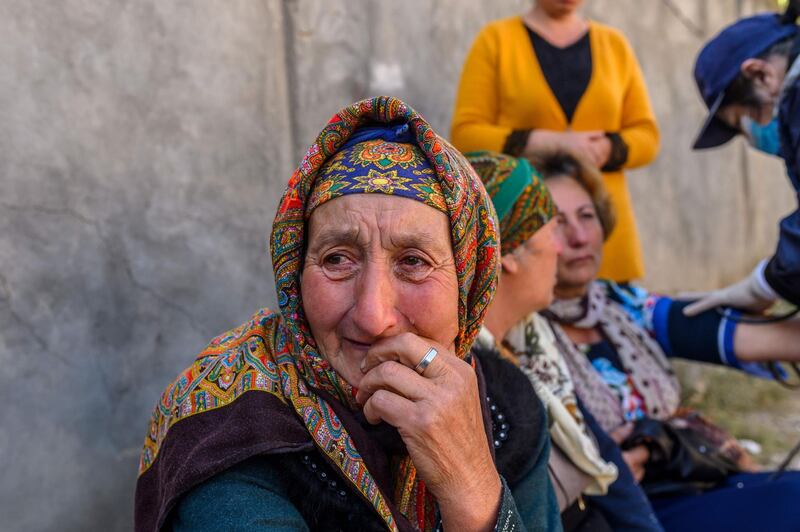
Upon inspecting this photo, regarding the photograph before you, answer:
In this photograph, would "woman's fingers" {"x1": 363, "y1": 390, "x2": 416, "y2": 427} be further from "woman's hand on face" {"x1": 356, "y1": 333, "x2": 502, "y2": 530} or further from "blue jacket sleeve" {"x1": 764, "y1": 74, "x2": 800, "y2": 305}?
"blue jacket sleeve" {"x1": 764, "y1": 74, "x2": 800, "y2": 305}

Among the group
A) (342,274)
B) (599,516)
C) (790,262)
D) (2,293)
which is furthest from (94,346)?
(790,262)

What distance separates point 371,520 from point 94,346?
3.97 feet

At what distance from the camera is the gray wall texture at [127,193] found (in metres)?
2.23

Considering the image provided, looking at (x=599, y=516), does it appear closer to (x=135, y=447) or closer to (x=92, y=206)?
(x=135, y=447)

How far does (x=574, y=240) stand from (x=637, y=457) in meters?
0.81

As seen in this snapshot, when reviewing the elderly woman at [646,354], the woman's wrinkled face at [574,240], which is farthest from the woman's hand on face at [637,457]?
the woman's wrinkled face at [574,240]

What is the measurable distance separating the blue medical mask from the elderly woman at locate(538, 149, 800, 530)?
0.64 meters

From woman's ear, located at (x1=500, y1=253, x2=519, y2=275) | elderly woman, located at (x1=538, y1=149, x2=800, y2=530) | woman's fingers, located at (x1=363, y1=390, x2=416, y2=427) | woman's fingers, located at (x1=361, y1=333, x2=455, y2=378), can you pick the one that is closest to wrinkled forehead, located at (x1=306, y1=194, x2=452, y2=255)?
woman's fingers, located at (x1=361, y1=333, x2=455, y2=378)

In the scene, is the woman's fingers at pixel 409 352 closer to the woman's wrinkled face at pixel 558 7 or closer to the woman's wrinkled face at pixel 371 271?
the woman's wrinkled face at pixel 371 271

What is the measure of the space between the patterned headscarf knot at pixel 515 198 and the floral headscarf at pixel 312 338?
692mm

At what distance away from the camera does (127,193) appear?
98.7 inches

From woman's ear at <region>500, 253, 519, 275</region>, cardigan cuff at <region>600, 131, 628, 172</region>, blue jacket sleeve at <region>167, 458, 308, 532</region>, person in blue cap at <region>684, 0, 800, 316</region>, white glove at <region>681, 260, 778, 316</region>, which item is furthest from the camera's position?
cardigan cuff at <region>600, 131, 628, 172</region>

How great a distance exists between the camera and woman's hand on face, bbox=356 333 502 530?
1.53m

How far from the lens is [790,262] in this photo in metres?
2.66
